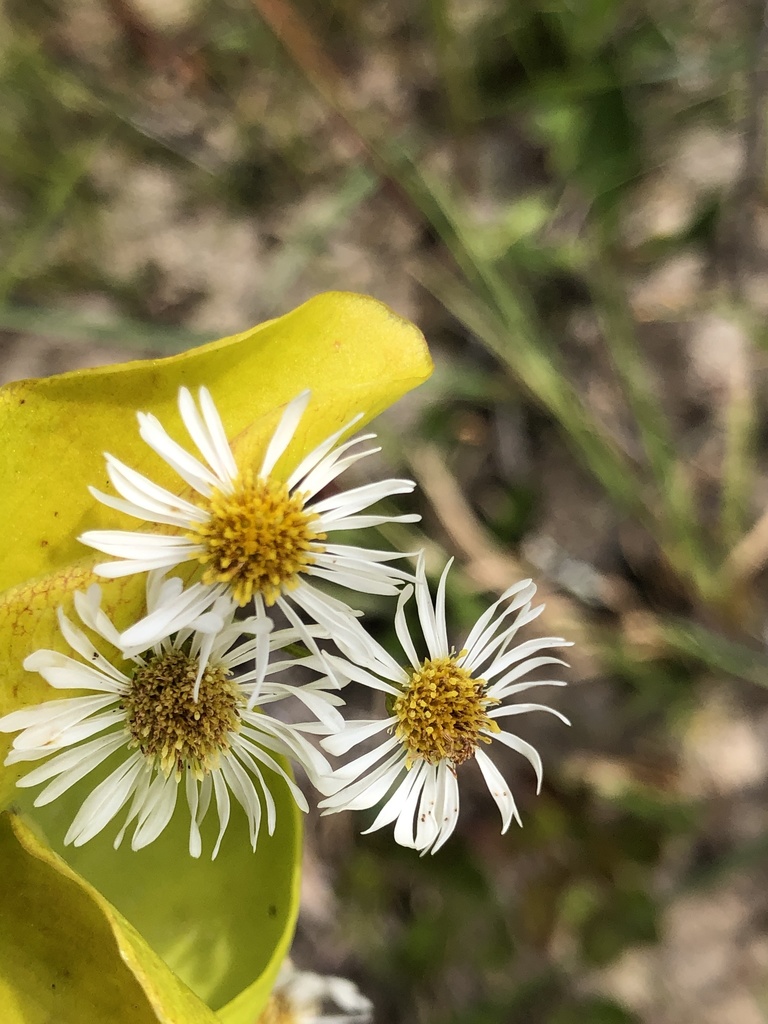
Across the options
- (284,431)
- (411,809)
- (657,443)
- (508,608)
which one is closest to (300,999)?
(411,809)

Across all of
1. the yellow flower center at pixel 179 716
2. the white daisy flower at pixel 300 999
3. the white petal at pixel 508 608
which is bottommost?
the white daisy flower at pixel 300 999

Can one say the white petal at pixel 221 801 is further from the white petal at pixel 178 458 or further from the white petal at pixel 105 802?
the white petal at pixel 178 458

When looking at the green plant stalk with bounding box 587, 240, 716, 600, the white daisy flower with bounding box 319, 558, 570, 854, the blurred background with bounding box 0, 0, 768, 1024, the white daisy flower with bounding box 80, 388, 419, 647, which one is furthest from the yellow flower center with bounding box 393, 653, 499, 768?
the green plant stalk with bounding box 587, 240, 716, 600

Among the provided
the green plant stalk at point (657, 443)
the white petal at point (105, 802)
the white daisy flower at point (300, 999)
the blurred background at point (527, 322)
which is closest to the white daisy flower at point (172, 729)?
the white petal at point (105, 802)

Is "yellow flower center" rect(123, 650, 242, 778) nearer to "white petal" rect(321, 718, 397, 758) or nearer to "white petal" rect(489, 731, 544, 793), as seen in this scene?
"white petal" rect(321, 718, 397, 758)

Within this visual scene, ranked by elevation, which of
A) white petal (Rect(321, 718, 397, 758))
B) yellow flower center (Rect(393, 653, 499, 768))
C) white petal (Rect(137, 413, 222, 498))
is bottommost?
white petal (Rect(321, 718, 397, 758))

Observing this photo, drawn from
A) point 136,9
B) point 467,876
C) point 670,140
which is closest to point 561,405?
point 670,140
